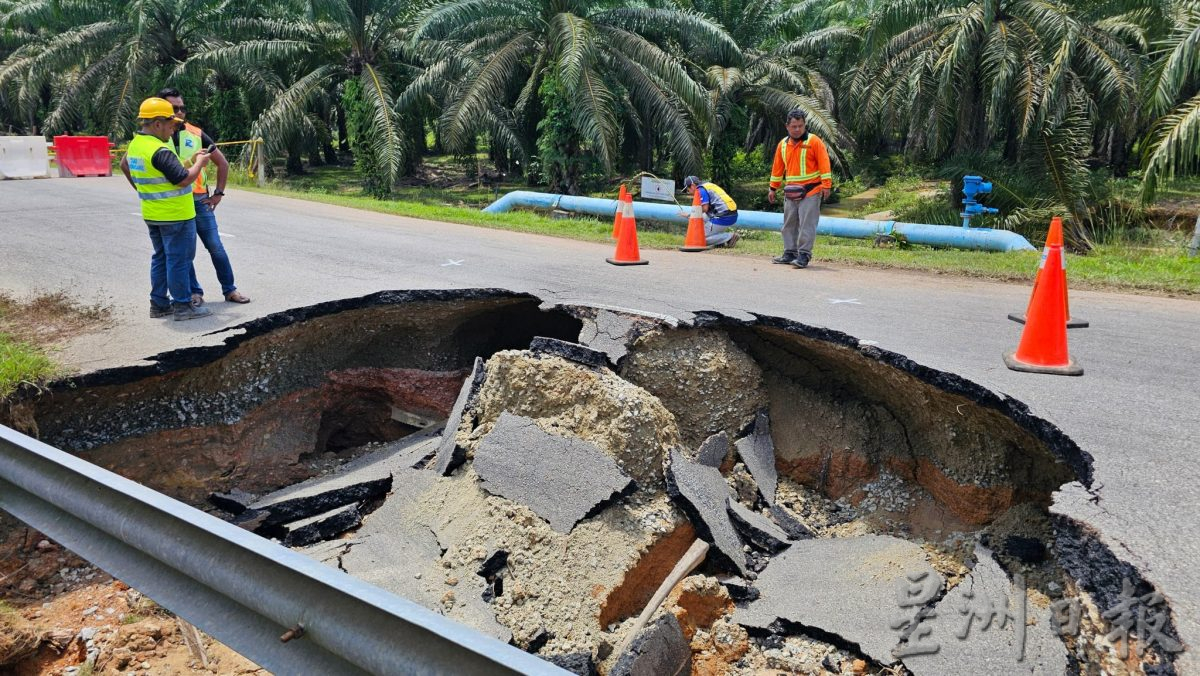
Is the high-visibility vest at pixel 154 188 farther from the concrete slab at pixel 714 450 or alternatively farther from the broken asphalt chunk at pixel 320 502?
the concrete slab at pixel 714 450

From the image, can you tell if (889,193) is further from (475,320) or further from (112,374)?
(112,374)

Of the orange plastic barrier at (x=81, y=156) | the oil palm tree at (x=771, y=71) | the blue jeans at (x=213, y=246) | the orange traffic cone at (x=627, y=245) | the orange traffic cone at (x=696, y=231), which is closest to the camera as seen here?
the blue jeans at (x=213, y=246)

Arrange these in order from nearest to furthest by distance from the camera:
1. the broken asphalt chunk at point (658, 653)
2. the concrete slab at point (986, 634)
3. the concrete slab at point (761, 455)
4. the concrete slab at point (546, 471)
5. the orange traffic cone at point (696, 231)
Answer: the concrete slab at point (986, 634) → the broken asphalt chunk at point (658, 653) → the concrete slab at point (546, 471) → the concrete slab at point (761, 455) → the orange traffic cone at point (696, 231)

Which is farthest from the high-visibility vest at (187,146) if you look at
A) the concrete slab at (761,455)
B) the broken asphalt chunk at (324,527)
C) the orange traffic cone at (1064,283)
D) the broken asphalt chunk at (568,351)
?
the orange traffic cone at (1064,283)

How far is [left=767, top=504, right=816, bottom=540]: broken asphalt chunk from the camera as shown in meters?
5.43

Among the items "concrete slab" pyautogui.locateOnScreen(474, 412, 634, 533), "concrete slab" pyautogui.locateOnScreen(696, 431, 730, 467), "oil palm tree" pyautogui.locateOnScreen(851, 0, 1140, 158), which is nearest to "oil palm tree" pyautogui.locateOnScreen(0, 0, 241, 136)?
"oil palm tree" pyautogui.locateOnScreen(851, 0, 1140, 158)

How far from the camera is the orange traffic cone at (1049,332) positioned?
17.5ft

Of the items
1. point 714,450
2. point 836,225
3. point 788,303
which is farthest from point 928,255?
point 714,450

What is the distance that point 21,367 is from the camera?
5102 millimetres

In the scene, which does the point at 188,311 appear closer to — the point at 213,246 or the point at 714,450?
the point at 213,246

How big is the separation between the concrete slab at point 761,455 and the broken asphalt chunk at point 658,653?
5.46 feet

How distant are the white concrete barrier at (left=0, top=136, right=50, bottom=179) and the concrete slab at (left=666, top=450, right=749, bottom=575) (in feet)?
57.5

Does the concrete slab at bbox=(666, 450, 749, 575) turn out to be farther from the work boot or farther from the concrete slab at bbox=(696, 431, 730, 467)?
the work boot

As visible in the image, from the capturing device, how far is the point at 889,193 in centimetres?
2072
